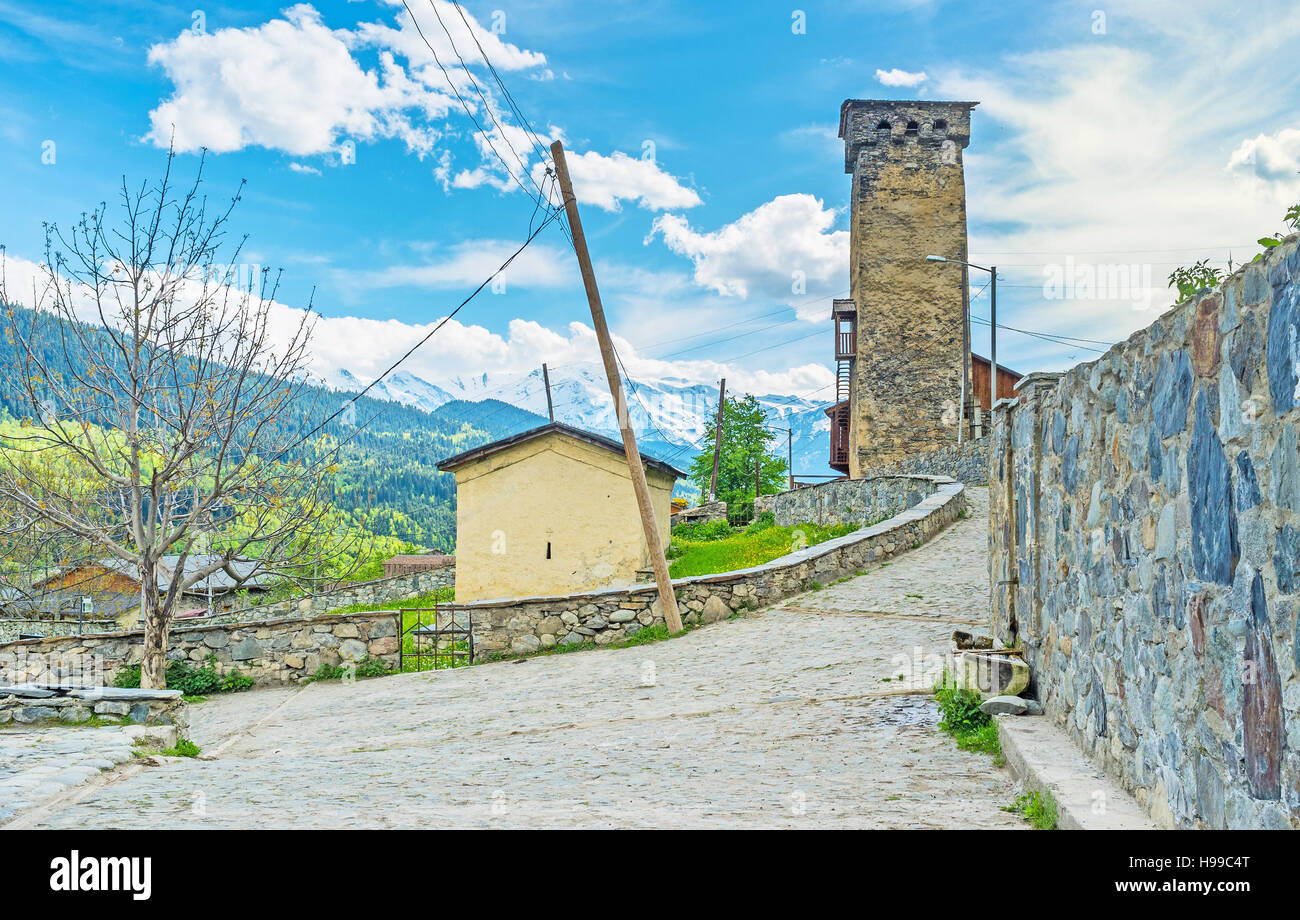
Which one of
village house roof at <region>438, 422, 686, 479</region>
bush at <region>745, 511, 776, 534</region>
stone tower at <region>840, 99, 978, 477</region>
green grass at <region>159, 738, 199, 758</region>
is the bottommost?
green grass at <region>159, 738, 199, 758</region>

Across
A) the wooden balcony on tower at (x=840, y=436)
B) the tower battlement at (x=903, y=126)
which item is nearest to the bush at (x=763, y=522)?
the wooden balcony on tower at (x=840, y=436)

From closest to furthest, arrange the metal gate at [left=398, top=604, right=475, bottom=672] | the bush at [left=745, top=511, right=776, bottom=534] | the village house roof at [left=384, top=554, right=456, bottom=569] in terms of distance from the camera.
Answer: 1. the metal gate at [left=398, top=604, right=475, bottom=672]
2. the bush at [left=745, top=511, right=776, bottom=534]
3. the village house roof at [left=384, top=554, right=456, bottom=569]

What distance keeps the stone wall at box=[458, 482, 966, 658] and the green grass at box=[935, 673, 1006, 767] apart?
6.47m

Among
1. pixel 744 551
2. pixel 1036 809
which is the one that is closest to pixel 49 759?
pixel 1036 809

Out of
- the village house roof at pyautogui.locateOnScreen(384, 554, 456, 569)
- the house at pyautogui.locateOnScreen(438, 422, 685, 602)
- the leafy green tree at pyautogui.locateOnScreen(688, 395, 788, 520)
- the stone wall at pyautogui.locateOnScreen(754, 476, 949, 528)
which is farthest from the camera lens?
the village house roof at pyautogui.locateOnScreen(384, 554, 456, 569)

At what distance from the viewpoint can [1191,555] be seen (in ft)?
10.2

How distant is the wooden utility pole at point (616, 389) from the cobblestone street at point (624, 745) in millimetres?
718

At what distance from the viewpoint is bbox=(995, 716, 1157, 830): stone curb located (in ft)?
11.6

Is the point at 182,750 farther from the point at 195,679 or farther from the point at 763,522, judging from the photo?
the point at 763,522

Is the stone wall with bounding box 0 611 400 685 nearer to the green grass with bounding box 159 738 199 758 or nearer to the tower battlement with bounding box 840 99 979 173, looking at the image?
the green grass with bounding box 159 738 199 758

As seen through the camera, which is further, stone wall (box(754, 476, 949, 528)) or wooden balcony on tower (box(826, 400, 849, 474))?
Result: wooden balcony on tower (box(826, 400, 849, 474))

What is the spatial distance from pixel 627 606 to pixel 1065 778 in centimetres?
885

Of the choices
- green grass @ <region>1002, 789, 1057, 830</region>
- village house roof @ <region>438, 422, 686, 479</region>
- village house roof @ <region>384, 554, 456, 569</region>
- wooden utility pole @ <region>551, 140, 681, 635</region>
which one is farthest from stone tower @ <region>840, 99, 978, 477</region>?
village house roof @ <region>384, 554, 456, 569</region>

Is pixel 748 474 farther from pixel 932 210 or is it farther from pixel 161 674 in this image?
pixel 161 674
